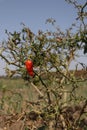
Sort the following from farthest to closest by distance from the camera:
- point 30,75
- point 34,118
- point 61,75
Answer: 1. point 34,118
2. point 61,75
3. point 30,75

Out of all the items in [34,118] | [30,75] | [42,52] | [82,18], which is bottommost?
[34,118]

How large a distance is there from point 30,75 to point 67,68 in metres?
0.48

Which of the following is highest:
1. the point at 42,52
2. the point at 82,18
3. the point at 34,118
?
the point at 82,18

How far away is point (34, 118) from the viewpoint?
22.6ft

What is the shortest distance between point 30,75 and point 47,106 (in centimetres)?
44

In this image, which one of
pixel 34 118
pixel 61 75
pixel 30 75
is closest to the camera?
pixel 30 75

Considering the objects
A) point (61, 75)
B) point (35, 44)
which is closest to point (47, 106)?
point (61, 75)

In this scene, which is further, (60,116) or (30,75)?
(60,116)

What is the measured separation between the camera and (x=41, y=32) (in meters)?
4.21

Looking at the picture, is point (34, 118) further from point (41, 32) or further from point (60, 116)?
point (41, 32)

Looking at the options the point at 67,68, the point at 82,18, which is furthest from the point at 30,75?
the point at 82,18

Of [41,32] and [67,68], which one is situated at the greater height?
[41,32]

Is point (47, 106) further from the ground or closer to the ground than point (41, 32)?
closer to the ground

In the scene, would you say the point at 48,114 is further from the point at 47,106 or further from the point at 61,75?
the point at 61,75
